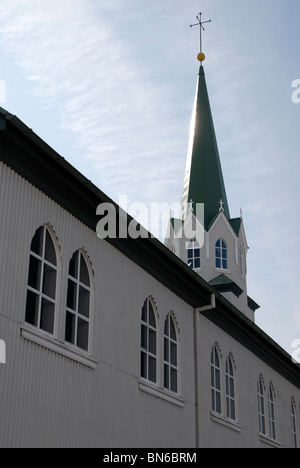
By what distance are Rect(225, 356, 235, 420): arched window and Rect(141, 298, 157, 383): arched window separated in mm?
4849

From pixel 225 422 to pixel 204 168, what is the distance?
18102 millimetres

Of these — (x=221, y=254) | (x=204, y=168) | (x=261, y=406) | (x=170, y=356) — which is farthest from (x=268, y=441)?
(x=204, y=168)

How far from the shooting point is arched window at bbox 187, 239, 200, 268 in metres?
32.5

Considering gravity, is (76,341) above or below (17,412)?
above

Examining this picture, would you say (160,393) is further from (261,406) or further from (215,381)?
(261,406)

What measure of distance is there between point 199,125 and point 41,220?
1003 inches

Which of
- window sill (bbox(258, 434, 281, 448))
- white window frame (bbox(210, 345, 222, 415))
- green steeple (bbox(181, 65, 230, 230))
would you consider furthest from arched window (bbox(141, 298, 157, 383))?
green steeple (bbox(181, 65, 230, 230))

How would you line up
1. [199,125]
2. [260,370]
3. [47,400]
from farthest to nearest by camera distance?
1. [199,125]
2. [260,370]
3. [47,400]

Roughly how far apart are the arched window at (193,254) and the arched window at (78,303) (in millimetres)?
18724

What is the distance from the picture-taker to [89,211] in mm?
14062

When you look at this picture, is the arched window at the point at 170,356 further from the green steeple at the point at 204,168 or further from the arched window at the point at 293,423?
the green steeple at the point at 204,168
